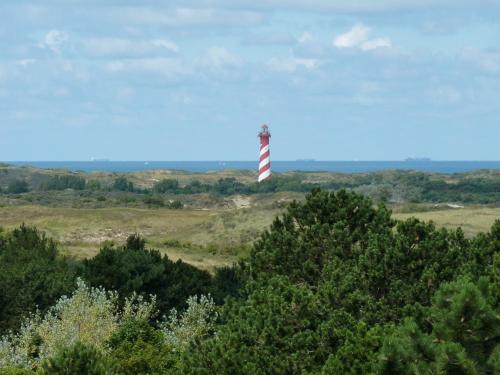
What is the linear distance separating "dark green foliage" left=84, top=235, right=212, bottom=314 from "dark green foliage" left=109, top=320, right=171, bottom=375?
34.9 ft

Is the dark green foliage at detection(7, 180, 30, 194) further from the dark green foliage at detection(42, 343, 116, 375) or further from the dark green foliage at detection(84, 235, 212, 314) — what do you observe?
the dark green foliage at detection(42, 343, 116, 375)

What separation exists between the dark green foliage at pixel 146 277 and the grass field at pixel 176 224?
30773 mm

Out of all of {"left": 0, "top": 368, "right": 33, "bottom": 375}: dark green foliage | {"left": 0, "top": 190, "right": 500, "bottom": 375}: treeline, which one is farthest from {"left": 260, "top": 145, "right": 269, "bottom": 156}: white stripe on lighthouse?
{"left": 0, "top": 368, "right": 33, "bottom": 375}: dark green foliage

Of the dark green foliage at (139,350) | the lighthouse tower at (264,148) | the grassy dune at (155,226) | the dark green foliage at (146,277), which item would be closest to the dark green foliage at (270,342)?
the dark green foliage at (139,350)

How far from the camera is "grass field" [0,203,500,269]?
9756 centimetres

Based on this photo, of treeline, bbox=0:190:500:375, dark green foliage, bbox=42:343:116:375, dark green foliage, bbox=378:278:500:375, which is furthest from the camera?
dark green foliage, bbox=42:343:116:375

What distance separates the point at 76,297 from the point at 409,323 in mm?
24659

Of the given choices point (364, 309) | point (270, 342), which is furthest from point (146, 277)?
point (270, 342)

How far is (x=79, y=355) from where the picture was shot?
27.1m

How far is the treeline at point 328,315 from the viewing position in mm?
19109

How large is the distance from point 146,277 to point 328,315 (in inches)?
1167

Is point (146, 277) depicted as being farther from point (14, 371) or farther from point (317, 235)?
point (317, 235)

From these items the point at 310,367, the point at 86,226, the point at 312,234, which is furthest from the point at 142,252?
the point at 86,226

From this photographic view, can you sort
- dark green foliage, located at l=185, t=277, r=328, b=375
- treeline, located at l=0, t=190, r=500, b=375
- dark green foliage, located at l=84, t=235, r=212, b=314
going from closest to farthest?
1. treeline, located at l=0, t=190, r=500, b=375
2. dark green foliage, located at l=185, t=277, r=328, b=375
3. dark green foliage, located at l=84, t=235, r=212, b=314
